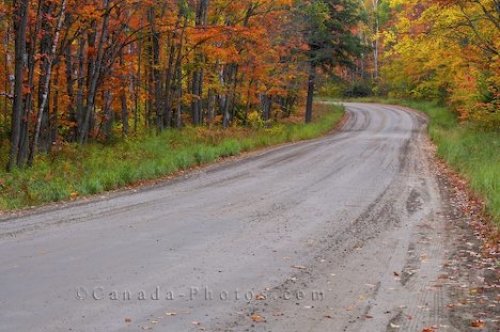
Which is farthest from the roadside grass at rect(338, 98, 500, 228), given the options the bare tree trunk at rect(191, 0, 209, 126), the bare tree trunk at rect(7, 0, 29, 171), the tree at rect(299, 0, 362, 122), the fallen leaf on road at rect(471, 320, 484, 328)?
the bare tree trunk at rect(7, 0, 29, 171)

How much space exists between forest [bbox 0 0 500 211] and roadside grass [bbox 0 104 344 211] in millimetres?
408

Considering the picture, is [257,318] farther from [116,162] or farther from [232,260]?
[116,162]

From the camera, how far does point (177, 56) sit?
24.8m

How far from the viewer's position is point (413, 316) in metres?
5.70

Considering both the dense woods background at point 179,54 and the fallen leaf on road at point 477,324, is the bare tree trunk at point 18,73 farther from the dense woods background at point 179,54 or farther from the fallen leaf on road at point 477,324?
the fallen leaf on road at point 477,324

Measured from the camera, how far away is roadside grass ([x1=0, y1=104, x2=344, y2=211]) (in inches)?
511

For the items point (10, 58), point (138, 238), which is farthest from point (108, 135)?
point (138, 238)

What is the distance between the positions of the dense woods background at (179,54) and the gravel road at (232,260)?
7.63 metres

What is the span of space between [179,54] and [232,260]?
17714 mm

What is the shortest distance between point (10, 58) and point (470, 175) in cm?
1844

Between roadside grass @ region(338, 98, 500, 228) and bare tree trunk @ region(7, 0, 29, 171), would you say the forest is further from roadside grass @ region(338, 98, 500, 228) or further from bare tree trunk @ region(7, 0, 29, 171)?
roadside grass @ region(338, 98, 500, 228)

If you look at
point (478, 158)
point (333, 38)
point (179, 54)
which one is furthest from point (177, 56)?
point (333, 38)

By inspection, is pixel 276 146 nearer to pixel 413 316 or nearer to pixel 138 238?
pixel 138 238

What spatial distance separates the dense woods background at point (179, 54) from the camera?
707 inches
